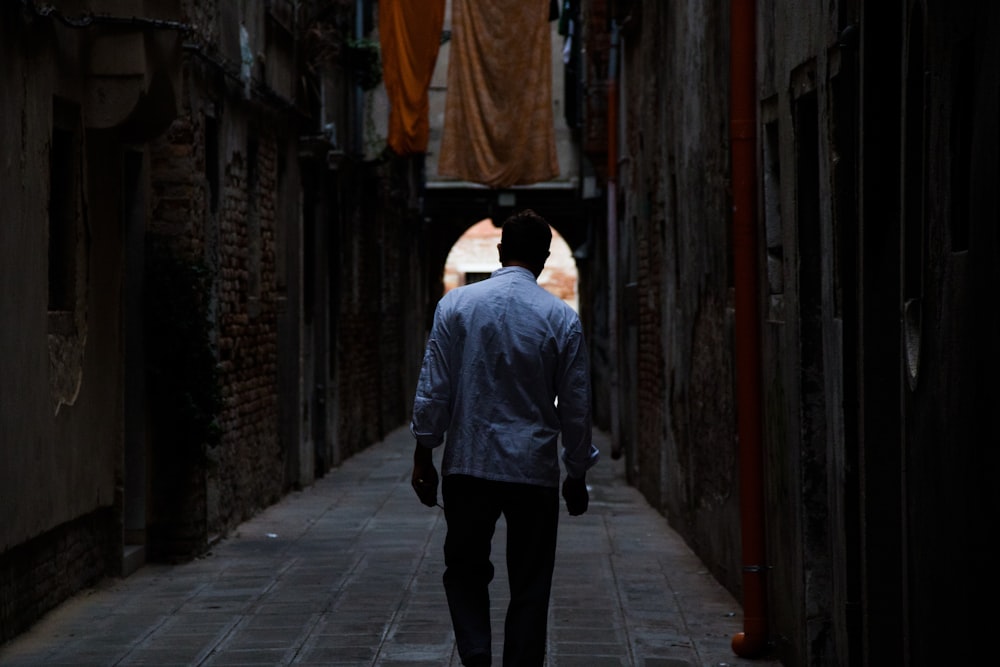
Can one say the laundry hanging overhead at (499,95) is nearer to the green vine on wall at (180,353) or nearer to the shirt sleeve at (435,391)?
the green vine on wall at (180,353)

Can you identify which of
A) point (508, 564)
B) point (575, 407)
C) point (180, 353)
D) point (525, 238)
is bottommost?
point (508, 564)

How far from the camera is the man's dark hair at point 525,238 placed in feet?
20.2

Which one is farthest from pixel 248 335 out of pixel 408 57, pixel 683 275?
pixel 408 57

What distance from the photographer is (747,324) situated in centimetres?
808

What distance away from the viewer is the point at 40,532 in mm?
8562

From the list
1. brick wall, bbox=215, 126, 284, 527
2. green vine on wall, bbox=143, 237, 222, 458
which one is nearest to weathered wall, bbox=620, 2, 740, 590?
green vine on wall, bbox=143, 237, 222, 458

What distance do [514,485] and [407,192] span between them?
22938 mm

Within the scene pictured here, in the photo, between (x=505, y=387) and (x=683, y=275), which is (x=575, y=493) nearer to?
(x=505, y=387)

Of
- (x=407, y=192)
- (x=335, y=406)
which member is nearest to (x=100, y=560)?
(x=335, y=406)

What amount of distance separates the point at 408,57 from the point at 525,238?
1467 cm

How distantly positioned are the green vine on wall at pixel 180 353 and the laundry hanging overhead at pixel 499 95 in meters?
10.6

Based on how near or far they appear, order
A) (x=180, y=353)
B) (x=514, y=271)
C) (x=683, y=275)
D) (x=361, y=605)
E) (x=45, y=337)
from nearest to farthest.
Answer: (x=514, y=271)
(x=45, y=337)
(x=361, y=605)
(x=180, y=353)
(x=683, y=275)

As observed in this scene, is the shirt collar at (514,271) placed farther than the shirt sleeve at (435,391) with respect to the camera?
Yes

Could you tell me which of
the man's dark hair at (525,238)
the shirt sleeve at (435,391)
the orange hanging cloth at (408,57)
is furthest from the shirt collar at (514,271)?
the orange hanging cloth at (408,57)
